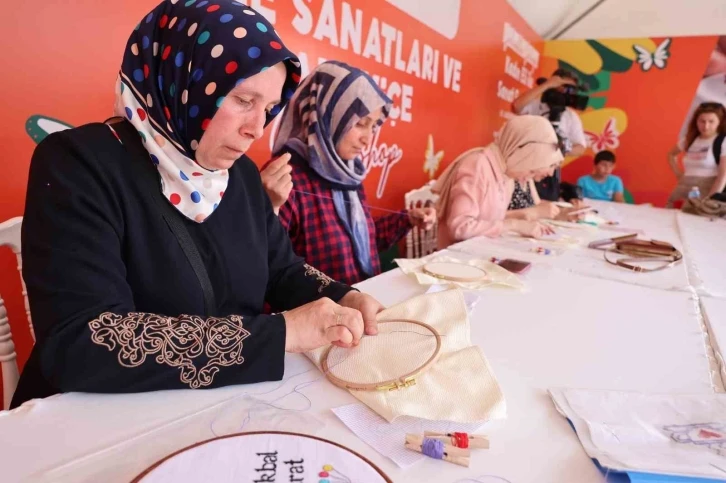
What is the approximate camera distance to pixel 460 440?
61 centimetres

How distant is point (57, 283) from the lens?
2.21 feet

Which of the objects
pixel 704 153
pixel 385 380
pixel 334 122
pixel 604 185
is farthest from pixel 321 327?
pixel 704 153

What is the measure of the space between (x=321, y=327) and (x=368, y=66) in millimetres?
2028

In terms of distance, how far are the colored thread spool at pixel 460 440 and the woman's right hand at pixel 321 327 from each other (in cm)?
22

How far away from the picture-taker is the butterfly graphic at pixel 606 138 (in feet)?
17.3

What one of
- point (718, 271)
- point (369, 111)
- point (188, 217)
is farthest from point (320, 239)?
point (718, 271)

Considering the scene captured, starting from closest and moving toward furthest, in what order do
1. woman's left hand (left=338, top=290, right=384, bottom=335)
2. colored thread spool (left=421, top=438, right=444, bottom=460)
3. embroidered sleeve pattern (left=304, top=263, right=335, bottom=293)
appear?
colored thread spool (left=421, top=438, right=444, bottom=460) < woman's left hand (left=338, top=290, right=384, bottom=335) < embroidered sleeve pattern (left=304, top=263, right=335, bottom=293)

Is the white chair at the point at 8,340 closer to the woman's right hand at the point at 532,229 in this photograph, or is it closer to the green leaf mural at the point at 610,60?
the woman's right hand at the point at 532,229

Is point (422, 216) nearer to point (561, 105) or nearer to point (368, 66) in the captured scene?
point (368, 66)

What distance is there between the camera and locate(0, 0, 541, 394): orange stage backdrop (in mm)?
1232

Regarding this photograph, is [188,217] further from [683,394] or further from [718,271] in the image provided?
[718,271]

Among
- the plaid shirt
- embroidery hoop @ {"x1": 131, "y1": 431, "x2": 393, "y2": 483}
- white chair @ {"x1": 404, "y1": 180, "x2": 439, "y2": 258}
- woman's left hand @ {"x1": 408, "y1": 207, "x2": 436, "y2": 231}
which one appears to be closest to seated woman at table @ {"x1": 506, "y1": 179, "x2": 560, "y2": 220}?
white chair @ {"x1": 404, "y1": 180, "x2": 439, "y2": 258}

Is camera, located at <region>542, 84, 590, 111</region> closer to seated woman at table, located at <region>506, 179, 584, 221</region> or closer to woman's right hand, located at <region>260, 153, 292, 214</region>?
seated woman at table, located at <region>506, 179, 584, 221</region>

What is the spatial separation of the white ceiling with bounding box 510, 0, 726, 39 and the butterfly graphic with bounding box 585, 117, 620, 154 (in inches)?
36.5
